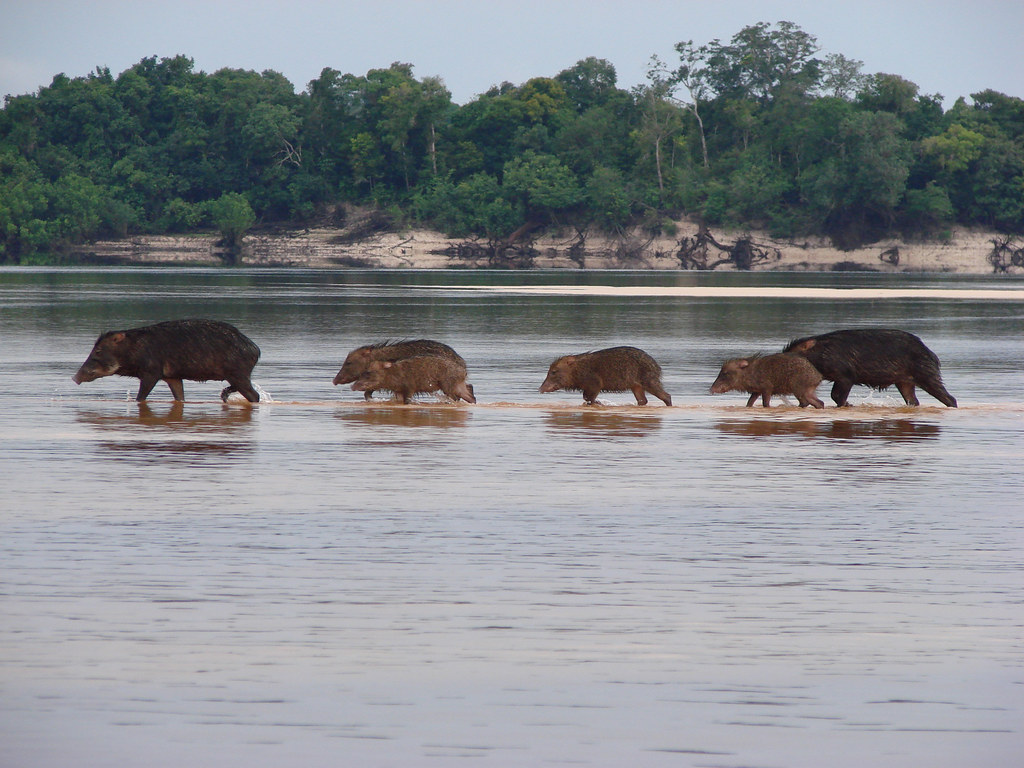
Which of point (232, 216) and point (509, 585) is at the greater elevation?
point (232, 216)

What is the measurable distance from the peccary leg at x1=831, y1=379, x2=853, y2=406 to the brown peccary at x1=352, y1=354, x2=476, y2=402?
4.41m

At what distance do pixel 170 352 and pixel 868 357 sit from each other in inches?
315

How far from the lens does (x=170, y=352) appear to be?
1650 cm

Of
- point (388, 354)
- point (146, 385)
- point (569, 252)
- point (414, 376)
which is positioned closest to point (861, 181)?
point (569, 252)

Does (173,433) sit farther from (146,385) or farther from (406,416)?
(406,416)

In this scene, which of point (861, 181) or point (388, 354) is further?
point (861, 181)

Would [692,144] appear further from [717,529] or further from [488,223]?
[717,529]

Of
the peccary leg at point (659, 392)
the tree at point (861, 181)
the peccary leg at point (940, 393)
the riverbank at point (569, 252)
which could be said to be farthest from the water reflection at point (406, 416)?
the riverbank at point (569, 252)

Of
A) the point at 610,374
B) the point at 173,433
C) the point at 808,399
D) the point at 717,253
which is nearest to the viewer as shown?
the point at 173,433

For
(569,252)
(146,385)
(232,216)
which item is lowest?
(569,252)

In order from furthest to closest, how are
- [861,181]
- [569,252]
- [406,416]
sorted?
[569,252]
[861,181]
[406,416]

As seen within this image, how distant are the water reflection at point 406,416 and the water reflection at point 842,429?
292 cm

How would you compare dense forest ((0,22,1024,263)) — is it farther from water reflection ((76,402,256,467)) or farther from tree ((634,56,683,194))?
water reflection ((76,402,256,467))

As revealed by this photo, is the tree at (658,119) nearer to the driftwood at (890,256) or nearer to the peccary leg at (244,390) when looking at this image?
the driftwood at (890,256)
